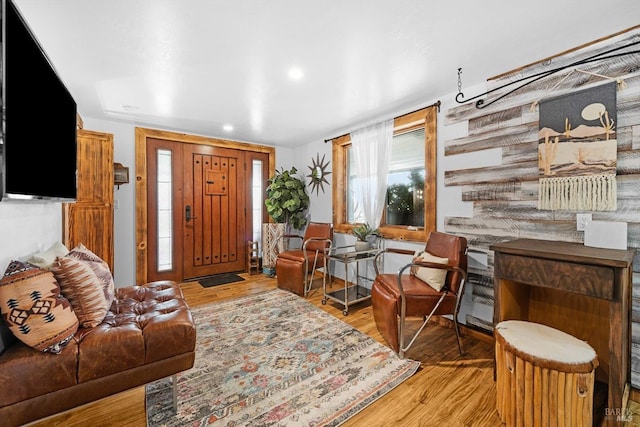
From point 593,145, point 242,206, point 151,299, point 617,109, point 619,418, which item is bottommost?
point 619,418

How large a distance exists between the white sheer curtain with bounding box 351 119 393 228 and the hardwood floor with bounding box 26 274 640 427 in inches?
61.7

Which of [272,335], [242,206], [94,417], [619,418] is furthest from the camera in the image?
[242,206]

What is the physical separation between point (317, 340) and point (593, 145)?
249cm

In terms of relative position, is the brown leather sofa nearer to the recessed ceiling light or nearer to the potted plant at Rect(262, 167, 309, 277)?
the recessed ceiling light

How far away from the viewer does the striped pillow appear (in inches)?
54.4

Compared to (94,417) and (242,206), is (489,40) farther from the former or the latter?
(242,206)

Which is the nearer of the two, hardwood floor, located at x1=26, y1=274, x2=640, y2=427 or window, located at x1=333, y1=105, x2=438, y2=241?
hardwood floor, located at x1=26, y1=274, x2=640, y2=427

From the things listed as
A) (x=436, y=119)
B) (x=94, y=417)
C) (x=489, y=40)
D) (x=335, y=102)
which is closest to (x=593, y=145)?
(x=489, y=40)

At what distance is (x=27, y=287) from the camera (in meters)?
1.19

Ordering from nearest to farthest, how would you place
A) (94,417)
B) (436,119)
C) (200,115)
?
(94,417), (436,119), (200,115)

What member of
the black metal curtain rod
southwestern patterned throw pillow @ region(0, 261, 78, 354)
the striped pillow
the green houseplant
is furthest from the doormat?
the black metal curtain rod

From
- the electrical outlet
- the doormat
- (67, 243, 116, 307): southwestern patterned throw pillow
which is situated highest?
the electrical outlet

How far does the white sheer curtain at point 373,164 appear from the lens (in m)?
3.24

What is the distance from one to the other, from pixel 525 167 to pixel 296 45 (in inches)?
78.8
